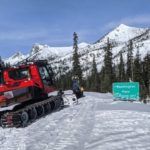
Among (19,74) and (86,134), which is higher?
(19,74)

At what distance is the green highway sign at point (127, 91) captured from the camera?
2823 cm

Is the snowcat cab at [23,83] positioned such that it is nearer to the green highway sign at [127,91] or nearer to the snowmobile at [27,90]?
the snowmobile at [27,90]

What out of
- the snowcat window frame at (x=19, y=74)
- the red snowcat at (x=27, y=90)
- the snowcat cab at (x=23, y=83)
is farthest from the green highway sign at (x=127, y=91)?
the snowcat window frame at (x=19, y=74)

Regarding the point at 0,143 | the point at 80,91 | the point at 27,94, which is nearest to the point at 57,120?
the point at 27,94

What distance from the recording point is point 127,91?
28844mm

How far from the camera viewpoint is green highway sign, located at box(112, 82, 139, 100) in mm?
28230

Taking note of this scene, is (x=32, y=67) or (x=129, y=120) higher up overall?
(x=32, y=67)

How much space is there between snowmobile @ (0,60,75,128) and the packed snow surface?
2.29 metres

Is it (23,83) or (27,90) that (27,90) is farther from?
(23,83)

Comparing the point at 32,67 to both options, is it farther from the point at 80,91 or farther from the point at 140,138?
the point at 80,91

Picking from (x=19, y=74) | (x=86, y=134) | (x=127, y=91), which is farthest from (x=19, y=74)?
(x=127, y=91)

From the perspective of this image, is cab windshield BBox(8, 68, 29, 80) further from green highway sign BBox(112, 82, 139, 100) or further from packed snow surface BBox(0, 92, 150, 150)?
green highway sign BBox(112, 82, 139, 100)

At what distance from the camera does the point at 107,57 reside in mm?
79688

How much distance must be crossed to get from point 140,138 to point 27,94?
9.50 meters
